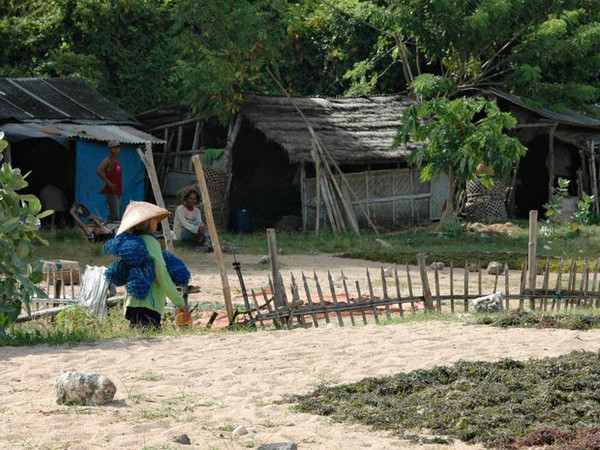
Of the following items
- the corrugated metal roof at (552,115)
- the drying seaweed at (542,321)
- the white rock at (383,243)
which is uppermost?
the corrugated metal roof at (552,115)

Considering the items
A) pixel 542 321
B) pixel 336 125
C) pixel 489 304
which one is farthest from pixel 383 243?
pixel 542 321

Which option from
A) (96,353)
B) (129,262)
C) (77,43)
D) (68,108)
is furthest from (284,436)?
(77,43)

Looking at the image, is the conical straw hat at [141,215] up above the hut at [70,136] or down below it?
below

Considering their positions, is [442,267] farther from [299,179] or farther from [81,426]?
[81,426]

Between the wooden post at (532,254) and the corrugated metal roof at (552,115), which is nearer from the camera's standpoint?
the wooden post at (532,254)

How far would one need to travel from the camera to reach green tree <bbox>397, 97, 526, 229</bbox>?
1833 cm

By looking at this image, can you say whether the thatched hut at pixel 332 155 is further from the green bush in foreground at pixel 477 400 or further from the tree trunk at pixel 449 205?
the green bush in foreground at pixel 477 400

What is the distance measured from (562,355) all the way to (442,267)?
25.5ft

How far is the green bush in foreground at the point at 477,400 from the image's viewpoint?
558 centimetres

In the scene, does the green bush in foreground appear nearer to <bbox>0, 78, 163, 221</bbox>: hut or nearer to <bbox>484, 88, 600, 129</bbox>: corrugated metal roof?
<bbox>0, 78, 163, 221</bbox>: hut

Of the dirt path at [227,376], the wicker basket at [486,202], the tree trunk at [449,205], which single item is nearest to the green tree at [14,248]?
the dirt path at [227,376]

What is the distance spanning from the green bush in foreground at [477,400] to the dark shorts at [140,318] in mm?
2607

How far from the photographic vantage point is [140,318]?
8.58m

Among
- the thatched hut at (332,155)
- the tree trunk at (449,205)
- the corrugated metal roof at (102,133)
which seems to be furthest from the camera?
the thatched hut at (332,155)
